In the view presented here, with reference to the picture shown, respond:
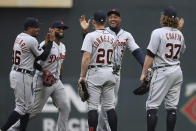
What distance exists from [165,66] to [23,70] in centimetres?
214

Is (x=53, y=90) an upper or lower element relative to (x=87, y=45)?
lower

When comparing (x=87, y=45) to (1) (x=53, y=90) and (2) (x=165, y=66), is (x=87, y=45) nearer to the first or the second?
(2) (x=165, y=66)

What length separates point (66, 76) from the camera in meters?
11.5

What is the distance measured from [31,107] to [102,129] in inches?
44.8

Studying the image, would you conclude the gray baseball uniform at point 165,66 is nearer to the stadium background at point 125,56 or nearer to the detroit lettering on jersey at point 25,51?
the detroit lettering on jersey at point 25,51

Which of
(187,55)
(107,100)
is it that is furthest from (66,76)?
(107,100)

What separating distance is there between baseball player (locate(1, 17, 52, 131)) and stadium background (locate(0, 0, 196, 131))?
2.64m

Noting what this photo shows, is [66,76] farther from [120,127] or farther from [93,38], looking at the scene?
[93,38]

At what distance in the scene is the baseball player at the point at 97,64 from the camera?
8047 millimetres

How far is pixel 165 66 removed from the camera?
795 centimetres

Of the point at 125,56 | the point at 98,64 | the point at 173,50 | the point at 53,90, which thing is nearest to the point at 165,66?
the point at 173,50

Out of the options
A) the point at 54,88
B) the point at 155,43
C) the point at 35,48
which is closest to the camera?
the point at 155,43

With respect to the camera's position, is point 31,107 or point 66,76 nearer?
point 31,107

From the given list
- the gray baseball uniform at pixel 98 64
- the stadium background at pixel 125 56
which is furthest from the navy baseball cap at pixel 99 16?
the stadium background at pixel 125 56
